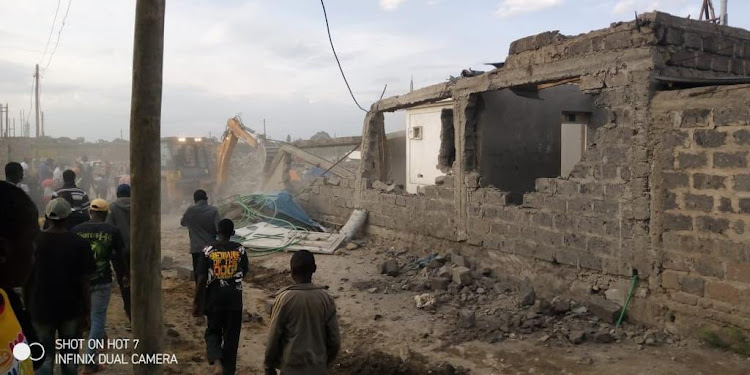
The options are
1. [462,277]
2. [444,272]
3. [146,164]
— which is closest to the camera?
[146,164]

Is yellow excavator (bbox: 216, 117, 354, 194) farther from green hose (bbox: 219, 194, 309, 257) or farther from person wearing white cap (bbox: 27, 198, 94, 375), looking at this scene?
person wearing white cap (bbox: 27, 198, 94, 375)

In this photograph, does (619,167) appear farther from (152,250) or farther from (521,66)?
(152,250)

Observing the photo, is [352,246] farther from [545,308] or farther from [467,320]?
[545,308]

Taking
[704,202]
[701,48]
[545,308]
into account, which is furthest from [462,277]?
[701,48]

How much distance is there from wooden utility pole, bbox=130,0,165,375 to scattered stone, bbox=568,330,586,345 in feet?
14.1

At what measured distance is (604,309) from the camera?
249 inches

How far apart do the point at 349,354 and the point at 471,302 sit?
2276 millimetres

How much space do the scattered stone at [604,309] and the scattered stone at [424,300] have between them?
1968 millimetres

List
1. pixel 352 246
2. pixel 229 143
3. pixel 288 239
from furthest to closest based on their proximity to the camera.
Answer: pixel 229 143, pixel 288 239, pixel 352 246

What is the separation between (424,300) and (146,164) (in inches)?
192

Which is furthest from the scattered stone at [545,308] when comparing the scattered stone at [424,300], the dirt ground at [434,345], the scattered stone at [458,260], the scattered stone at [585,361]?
the scattered stone at [458,260]

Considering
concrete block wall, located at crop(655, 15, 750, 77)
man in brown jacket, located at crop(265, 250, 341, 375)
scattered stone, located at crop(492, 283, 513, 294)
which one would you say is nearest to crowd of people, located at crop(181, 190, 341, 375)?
man in brown jacket, located at crop(265, 250, 341, 375)

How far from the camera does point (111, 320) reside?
6438 millimetres

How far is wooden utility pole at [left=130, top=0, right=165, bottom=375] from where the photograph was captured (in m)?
3.18
